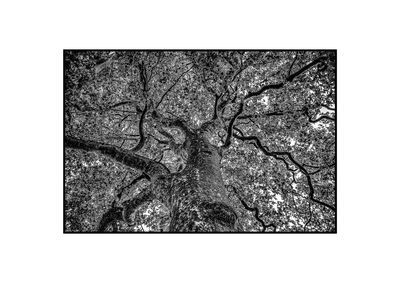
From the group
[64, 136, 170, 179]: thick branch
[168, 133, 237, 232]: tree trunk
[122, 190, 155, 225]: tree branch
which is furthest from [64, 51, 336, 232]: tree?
[168, 133, 237, 232]: tree trunk

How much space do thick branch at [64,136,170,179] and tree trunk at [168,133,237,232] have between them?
563 millimetres

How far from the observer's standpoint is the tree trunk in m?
2.95

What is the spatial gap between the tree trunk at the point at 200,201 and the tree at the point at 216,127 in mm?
1361

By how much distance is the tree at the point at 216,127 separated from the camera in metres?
6.24

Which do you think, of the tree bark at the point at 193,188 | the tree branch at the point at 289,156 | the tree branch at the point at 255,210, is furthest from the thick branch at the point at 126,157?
the tree branch at the point at 255,210

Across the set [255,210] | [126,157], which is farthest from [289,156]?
[126,157]

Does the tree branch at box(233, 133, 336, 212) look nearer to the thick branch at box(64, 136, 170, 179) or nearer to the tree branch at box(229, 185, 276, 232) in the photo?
the tree branch at box(229, 185, 276, 232)

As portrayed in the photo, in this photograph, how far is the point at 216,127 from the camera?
655cm

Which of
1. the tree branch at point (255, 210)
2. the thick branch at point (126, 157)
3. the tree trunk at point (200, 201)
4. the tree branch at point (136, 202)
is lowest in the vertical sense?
the tree branch at point (255, 210)

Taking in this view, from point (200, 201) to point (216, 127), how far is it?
11.5 ft

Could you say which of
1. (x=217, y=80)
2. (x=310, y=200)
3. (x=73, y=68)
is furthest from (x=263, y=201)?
(x=73, y=68)

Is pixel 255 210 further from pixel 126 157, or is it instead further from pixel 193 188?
pixel 193 188

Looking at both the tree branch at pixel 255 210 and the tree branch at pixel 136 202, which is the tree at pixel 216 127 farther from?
the tree branch at pixel 136 202
